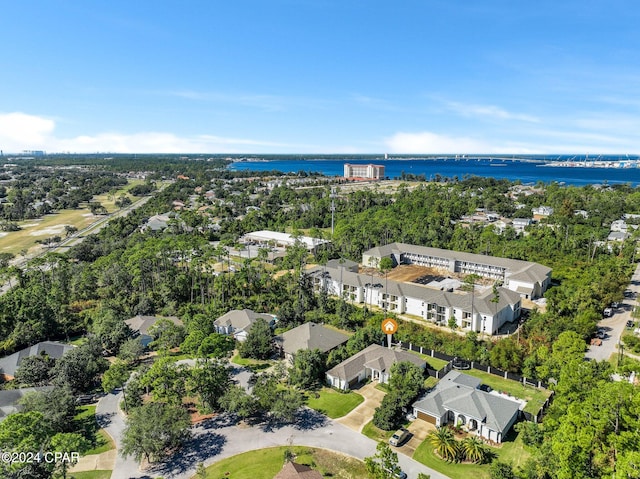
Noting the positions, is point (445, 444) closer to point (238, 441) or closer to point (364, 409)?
point (364, 409)

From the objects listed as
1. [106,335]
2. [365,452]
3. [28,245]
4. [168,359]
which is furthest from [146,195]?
[365,452]

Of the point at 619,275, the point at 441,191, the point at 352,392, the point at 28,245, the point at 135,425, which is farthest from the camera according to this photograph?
the point at 441,191

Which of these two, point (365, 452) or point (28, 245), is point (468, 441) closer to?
point (365, 452)

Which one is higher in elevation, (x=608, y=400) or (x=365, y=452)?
(x=608, y=400)

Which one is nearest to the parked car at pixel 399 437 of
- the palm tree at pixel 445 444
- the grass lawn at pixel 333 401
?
the palm tree at pixel 445 444

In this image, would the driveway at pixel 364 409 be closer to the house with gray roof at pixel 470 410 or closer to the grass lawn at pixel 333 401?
Answer: the grass lawn at pixel 333 401

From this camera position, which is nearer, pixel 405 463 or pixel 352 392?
pixel 405 463

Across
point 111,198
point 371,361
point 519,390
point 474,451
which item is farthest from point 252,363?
point 111,198
